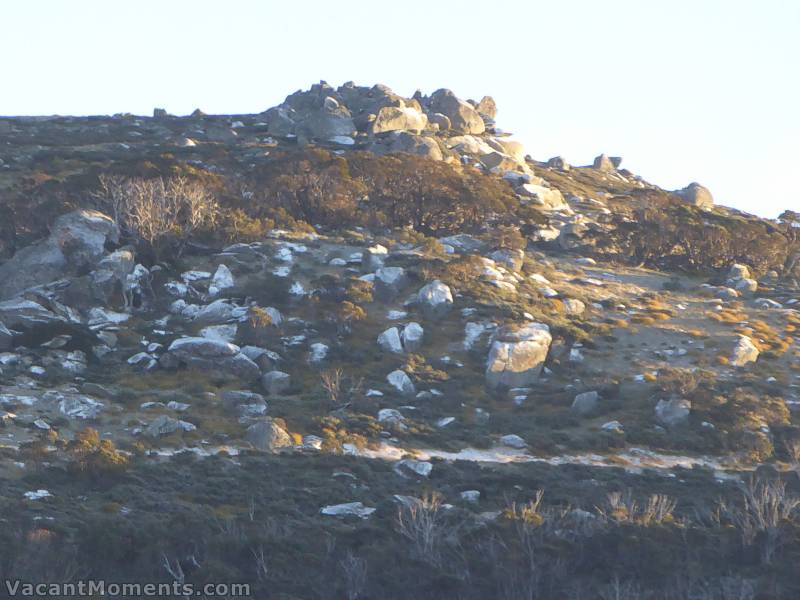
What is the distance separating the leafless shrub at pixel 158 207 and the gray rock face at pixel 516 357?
18707mm

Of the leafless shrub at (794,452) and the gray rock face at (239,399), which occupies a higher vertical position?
the leafless shrub at (794,452)

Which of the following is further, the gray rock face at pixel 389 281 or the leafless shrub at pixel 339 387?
the gray rock face at pixel 389 281

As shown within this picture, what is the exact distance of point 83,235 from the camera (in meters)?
52.6

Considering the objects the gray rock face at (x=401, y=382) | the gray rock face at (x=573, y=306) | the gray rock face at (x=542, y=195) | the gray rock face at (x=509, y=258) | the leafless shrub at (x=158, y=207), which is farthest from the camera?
the gray rock face at (x=542, y=195)

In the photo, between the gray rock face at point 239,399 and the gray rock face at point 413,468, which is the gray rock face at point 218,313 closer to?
the gray rock face at point 239,399

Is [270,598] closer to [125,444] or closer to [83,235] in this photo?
[125,444]

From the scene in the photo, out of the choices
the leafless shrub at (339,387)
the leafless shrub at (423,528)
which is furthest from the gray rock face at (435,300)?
the leafless shrub at (423,528)

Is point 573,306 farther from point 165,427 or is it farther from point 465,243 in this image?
point 165,427

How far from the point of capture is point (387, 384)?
43250 mm

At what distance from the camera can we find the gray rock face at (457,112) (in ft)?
323

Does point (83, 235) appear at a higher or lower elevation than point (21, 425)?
higher

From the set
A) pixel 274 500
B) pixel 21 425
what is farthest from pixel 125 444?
pixel 274 500

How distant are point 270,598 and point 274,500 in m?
6.70

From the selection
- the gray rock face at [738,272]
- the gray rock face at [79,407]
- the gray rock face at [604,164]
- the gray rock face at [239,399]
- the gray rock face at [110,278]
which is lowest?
the gray rock face at [79,407]
